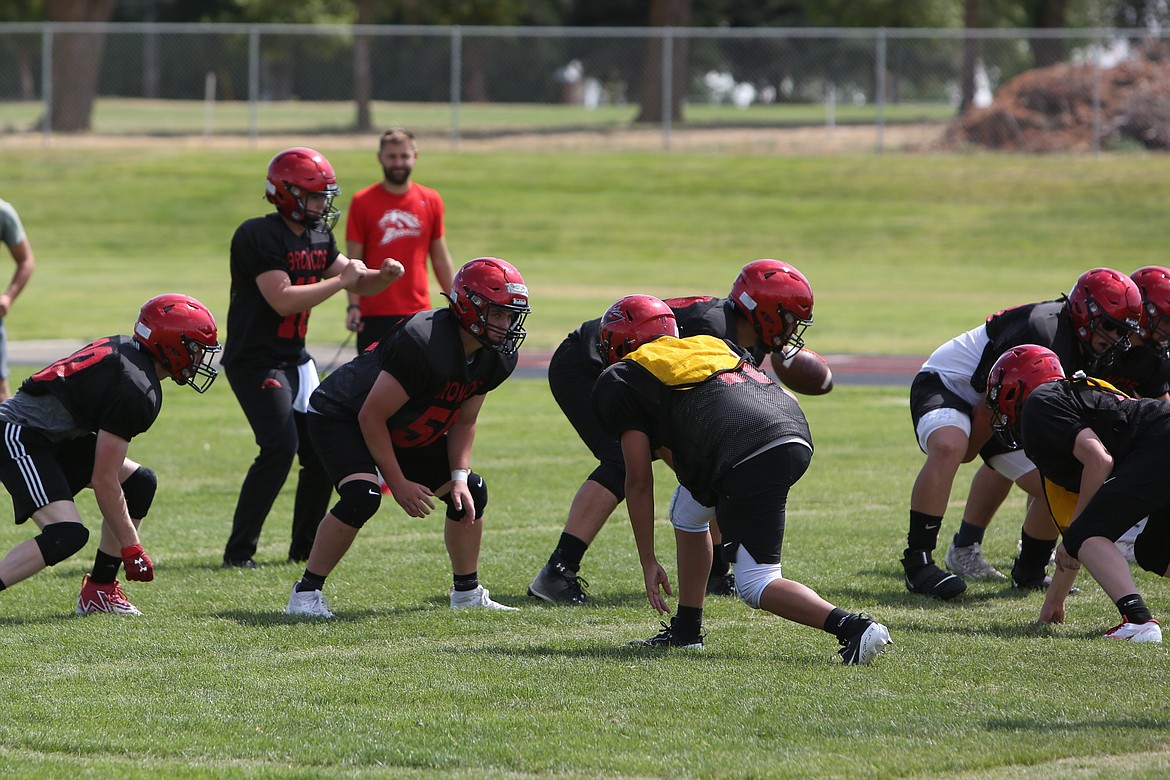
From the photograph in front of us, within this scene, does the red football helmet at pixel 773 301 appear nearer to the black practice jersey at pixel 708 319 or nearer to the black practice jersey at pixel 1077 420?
the black practice jersey at pixel 708 319

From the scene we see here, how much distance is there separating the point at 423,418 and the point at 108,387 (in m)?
1.32

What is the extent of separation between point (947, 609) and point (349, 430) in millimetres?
2841

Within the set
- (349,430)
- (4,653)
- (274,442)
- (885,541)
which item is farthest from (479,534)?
(885,541)

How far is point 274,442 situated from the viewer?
7613mm

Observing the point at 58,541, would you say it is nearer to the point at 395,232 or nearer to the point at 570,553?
the point at 570,553

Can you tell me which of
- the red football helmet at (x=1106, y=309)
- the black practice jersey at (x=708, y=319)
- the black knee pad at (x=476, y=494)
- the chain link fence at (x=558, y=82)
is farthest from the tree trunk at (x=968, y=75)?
the black knee pad at (x=476, y=494)

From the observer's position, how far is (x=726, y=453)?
217 inches

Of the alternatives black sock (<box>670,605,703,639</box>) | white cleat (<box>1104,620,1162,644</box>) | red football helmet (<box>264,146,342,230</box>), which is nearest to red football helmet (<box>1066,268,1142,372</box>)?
white cleat (<box>1104,620,1162,644</box>)

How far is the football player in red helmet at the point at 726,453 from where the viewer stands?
5516 millimetres

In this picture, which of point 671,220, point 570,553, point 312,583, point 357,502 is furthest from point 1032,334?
point 671,220

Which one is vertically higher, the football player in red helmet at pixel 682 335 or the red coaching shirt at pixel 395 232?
the red coaching shirt at pixel 395 232

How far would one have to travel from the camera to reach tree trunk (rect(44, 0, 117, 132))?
105ft

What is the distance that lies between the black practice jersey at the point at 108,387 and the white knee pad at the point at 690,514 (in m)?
2.17

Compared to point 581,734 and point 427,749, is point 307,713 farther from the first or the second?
point 581,734
